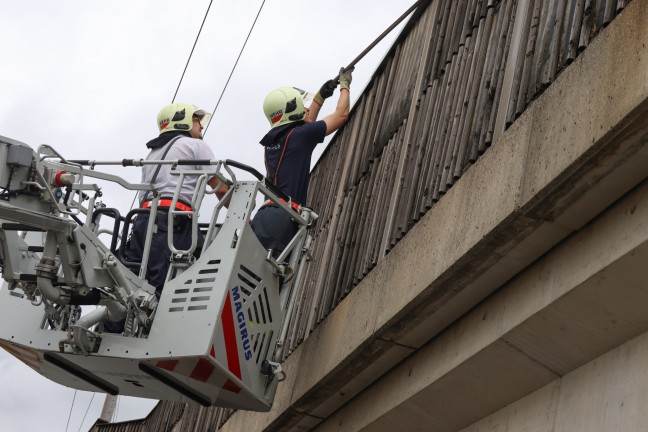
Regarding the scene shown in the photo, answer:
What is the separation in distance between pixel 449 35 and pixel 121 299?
3.43 m

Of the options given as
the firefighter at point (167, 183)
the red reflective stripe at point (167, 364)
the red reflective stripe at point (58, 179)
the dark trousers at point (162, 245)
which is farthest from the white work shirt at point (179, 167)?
the red reflective stripe at point (167, 364)

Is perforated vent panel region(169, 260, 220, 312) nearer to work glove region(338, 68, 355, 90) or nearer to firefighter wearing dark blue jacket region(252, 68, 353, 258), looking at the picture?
firefighter wearing dark blue jacket region(252, 68, 353, 258)

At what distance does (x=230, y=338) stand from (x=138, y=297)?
76 centimetres

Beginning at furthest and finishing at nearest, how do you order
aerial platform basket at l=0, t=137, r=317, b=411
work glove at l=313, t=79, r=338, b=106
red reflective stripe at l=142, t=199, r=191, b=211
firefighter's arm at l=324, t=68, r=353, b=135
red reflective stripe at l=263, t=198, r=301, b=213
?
work glove at l=313, t=79, r=338, b=106
firefighter's arm at l=324, t=68, r=353, b=135
red reflective stripe at l=263, t=198, r=301, b=213
red reflective stripe at l=142, t=199, r=191, b=211
aerial platform basket at l=0, t=137, r=317, b=411

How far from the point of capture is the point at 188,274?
8.15 meters

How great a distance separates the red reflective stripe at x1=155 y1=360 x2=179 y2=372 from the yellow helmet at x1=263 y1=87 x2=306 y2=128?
2912 mm

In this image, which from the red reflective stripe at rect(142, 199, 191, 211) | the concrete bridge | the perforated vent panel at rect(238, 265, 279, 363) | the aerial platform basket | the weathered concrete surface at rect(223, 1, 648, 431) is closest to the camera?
the weathered concrete surface at rect(223, 1, 648, 431)

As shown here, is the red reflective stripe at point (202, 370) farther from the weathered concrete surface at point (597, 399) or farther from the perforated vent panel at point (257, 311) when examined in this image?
the weathered concrete surface at point (597, 399)

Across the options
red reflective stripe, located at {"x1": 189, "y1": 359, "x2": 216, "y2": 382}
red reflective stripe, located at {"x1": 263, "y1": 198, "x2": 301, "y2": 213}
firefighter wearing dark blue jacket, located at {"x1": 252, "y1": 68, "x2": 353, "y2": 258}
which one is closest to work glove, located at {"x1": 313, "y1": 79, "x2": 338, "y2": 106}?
firefighter wearing dark blue jacket, located at {"x1": 252, "y1": 68, "x2": 353, "y2": 258}

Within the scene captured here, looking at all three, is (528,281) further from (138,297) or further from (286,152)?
(286,152)

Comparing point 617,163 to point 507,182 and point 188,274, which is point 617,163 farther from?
point 188,274

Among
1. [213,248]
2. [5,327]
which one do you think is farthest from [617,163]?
[5,327]

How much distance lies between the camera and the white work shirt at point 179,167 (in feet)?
29.9

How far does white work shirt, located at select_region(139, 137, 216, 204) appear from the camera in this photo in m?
9.12
